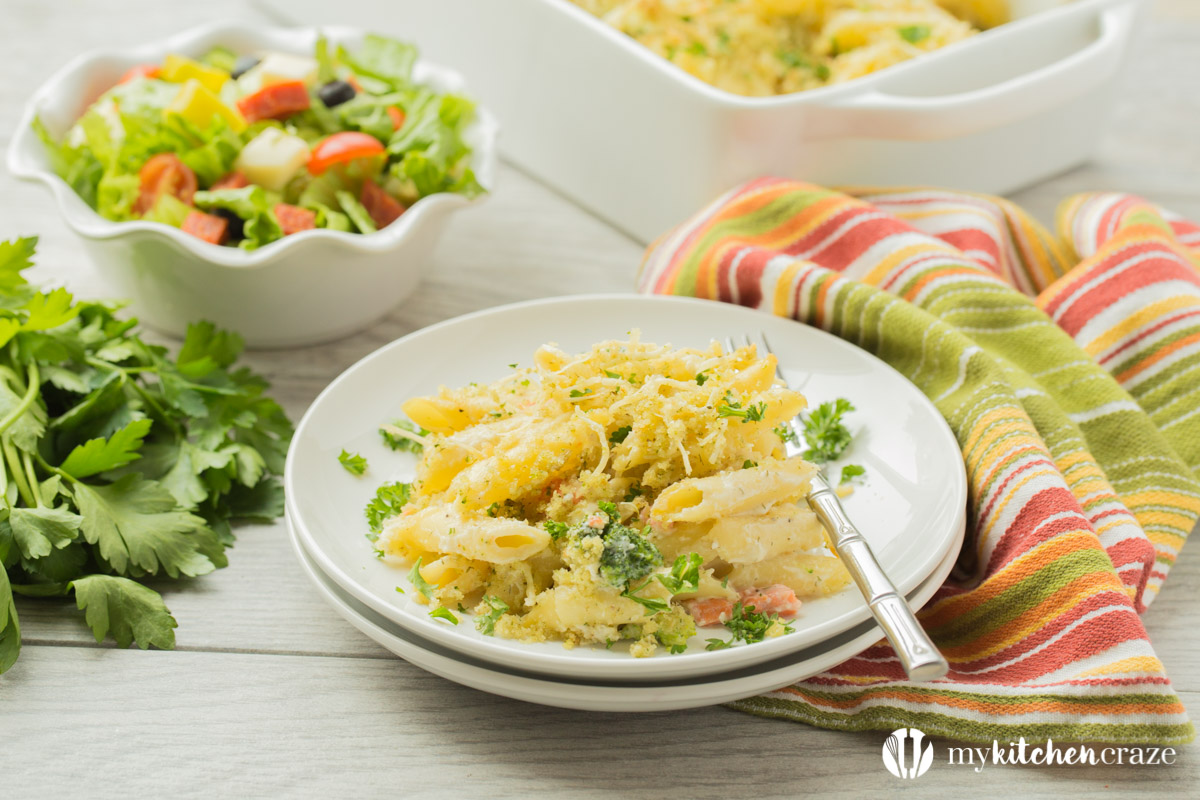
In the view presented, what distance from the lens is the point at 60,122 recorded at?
6.68ft

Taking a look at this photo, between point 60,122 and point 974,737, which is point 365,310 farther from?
point 974,737

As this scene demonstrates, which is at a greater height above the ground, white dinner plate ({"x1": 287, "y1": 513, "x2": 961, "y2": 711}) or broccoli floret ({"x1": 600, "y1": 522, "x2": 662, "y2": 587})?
broccoli floret ({"x1": 600, "y1": 522, "x2": 662, "y2": 587})

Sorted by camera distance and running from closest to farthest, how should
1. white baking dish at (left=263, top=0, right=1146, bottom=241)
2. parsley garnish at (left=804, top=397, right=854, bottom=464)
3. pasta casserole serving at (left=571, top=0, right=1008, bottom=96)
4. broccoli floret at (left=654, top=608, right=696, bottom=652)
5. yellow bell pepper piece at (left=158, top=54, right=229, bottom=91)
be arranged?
broccoli floret at (left=654, top=608, right=696, bottom=652) < parsley garnish at (left=804, top=397, right=854, bottom=464) < white baking dish at (left=263, top=0, right=1146, bottom=241) < yellow bell pepper piece at (left=158, top=54, right=229, bottom=91) < pasta casserole serving at (left=571, top=0, right=1008, bottom=96)

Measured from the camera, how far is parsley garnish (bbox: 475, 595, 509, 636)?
3.74 ft

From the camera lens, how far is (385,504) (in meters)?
1.36

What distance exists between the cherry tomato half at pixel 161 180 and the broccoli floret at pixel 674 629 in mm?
1192

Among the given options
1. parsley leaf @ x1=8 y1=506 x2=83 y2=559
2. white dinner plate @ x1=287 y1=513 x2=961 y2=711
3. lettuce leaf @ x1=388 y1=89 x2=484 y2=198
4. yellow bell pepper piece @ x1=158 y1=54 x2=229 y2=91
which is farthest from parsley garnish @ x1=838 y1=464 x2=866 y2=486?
yellow bell pepper piece @ x1=158 y1=54 x2=229 y2=91

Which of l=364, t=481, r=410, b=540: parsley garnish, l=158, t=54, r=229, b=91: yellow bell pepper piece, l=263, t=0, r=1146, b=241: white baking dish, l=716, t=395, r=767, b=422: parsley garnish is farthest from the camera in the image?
l=158, t=54, r=229, b=91: yellow bell pepper piece

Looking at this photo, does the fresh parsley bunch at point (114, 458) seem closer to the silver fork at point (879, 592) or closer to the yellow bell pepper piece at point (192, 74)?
the yellow bell pepper piece at point (192, 74)

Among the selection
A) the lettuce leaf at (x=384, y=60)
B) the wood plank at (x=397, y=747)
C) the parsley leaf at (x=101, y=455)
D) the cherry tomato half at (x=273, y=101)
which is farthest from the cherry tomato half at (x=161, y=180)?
the wood plank at (x=397, y=747)

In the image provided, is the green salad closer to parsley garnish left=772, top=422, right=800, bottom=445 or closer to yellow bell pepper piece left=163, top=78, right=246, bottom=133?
yellow bell pepper piece left=163, top=78, right=246, bottom=133

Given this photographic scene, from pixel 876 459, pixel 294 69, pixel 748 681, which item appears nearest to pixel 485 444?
pixel 748 681

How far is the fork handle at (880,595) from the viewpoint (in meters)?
1.02

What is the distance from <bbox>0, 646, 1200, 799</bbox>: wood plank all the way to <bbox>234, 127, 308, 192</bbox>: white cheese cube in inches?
35.2
